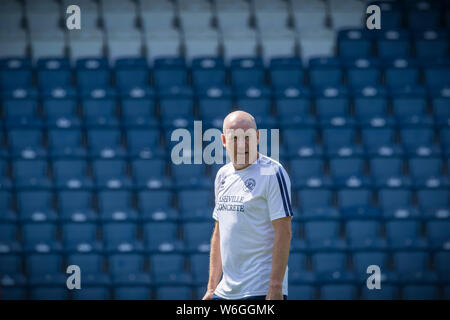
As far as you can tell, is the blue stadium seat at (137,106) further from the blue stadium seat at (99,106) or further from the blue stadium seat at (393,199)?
the blue stadium seat at (393,199)

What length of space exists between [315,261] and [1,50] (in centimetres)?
424

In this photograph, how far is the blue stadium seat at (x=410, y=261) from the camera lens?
570cm

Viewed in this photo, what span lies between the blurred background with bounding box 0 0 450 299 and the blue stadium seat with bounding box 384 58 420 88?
0.07 ft

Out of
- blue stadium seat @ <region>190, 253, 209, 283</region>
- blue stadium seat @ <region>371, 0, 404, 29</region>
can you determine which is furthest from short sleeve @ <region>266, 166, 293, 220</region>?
blue stadium seat @ <region>371, 0, 404, 29</region>

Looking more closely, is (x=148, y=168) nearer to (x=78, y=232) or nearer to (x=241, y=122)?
(x=78, y=232)

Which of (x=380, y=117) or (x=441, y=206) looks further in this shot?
(x=380, y=117)

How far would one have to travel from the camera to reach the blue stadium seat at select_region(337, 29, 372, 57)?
22.7 ft

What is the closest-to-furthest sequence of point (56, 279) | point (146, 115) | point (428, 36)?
point (56, 279), point (146, 115), point (428, 36)

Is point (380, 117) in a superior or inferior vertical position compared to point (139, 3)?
inferior

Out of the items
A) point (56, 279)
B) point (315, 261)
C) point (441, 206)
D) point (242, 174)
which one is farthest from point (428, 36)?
point (242, 174)

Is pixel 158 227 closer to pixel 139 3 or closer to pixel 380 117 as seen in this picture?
pixel 380 117

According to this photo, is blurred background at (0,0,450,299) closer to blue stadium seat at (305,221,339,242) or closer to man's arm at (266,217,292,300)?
blue stadium seat at (305,221,339,242)

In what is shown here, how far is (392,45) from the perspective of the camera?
698 cm

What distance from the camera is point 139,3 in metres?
7.58
